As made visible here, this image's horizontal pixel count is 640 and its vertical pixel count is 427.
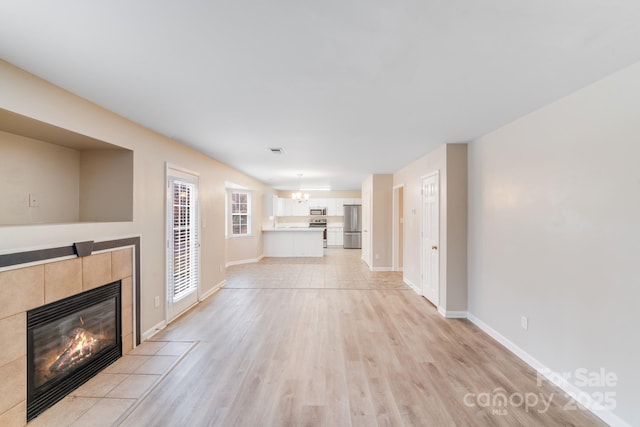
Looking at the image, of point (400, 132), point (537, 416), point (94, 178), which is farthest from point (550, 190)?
point (94, 178)

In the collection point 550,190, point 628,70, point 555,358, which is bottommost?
point 555,358

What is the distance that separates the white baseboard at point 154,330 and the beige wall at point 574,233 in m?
4.14

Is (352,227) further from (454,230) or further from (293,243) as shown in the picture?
(454,230)

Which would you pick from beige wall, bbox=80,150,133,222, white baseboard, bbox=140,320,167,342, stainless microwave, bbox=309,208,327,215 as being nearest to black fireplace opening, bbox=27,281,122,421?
white baseboard, bbox=140,320,167,342

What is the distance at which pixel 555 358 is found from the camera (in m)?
2.28

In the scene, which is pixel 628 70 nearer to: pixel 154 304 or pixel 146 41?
pixel 146 41

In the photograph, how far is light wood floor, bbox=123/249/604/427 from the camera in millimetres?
1891

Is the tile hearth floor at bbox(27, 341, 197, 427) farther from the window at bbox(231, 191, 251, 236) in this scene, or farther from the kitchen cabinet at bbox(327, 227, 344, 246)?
the kitchen cabinet at bbox(327, 227, 344, 246)

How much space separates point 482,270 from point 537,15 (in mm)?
2890

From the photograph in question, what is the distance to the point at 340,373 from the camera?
2393 mm

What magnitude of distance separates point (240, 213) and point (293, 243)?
2.06m

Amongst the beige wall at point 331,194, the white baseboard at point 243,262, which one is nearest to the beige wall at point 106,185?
the white baseboard at point 243,262

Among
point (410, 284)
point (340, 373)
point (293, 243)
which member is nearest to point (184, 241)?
point (340, 373)

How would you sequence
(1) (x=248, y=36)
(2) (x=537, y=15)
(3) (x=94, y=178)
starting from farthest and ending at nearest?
(3) (x=94, y=178) < (1) (x=248, y=36) < (2) (x=537, y=15)
